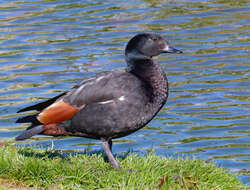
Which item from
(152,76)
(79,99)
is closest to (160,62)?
(152,76)

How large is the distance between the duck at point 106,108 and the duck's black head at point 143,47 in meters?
0.27

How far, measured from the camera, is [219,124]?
35.2ft

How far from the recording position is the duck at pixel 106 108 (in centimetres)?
666

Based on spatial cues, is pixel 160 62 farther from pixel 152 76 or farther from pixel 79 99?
pixel 79 99

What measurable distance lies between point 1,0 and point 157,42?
40.3 ft

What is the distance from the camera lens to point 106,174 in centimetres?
631

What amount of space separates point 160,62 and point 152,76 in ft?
22.5

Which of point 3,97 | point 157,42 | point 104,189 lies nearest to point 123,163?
point 104,189

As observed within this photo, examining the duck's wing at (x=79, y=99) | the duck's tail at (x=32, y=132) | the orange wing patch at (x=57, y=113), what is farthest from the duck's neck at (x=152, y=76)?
the duck's tail at (x=32, y=132)

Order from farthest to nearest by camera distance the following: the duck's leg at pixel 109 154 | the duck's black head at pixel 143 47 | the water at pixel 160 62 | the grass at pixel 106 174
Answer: the water at pixel 160 62 < the duck's black head at pixel 143 47 < the duck's leg at pixel 109 154 < the grass at pixel 106 174

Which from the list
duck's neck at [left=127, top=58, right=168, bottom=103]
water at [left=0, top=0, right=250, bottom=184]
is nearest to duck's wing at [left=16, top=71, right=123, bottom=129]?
duck's neck at [left=127, top=58, right=168, bottom=103]

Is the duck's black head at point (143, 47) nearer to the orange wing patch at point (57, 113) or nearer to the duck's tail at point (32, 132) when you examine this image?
the orange wing patch at point (57, 113)

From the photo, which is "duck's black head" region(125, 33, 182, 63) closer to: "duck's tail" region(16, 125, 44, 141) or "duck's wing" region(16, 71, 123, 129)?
"duck's wing" region(16, 71, 123, 129)

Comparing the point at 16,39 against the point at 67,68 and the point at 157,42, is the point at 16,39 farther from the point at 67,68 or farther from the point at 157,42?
the point at 157,42
